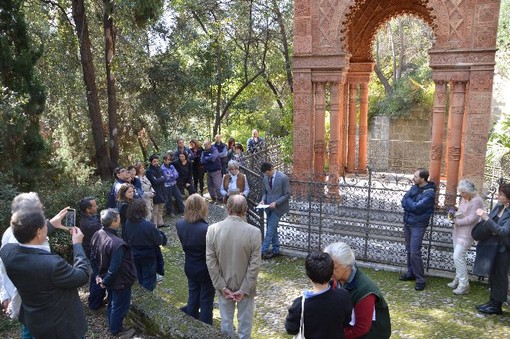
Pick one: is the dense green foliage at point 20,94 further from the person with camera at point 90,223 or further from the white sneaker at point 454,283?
the white sneaker at point 454,283

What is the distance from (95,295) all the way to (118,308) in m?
0.90

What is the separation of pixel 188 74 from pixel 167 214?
8710 millimetres

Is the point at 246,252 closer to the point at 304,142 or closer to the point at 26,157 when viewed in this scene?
the point at 304,142

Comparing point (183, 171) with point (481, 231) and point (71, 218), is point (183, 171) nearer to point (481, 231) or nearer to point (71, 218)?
point (71, 218)

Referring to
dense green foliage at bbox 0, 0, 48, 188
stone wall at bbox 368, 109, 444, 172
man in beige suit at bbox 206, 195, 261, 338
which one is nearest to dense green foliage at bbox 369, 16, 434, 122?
stone wall at bbox 368, 109, 444, 172

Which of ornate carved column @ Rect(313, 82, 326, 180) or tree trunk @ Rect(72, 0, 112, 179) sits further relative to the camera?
tree trunk @ Rect(72, 0, 112, 179)

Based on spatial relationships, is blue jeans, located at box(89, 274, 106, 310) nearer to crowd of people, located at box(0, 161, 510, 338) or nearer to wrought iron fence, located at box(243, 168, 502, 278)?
crowd of people, located at box(0, 161, 510, 338)

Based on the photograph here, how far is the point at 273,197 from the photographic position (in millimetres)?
7410

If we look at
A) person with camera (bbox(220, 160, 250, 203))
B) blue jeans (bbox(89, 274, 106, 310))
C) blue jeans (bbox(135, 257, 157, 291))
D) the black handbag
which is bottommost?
blue jeans (bbox(89, 274, 106, 310))

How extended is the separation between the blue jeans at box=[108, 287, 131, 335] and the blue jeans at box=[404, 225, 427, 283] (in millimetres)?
3993

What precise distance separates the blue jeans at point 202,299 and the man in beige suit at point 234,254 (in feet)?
1.23

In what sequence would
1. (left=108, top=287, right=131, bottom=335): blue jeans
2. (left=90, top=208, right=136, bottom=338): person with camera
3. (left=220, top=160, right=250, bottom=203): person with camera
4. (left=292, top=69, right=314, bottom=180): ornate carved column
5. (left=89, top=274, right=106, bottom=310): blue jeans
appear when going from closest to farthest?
1. (left=90, top=208, right=136, bottom=338): person with camera
2. (left=108, top=287, right=131, bottom=335): blue jeans
3. (left=89, top=274, right=106, bottom=310): blue jeans
4. (left=220, top=160, right=250, bottom=203): person with camera
5. (left=292, top=69, right=314, bottom=180): ornate carved column

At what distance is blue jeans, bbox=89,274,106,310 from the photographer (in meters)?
5.31

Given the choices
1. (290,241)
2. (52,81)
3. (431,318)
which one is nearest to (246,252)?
(431,318)
